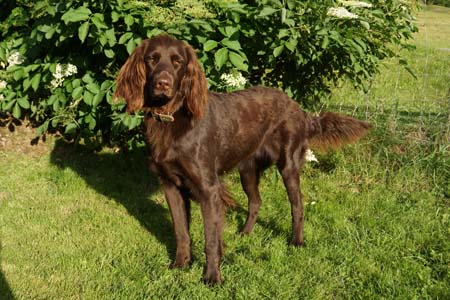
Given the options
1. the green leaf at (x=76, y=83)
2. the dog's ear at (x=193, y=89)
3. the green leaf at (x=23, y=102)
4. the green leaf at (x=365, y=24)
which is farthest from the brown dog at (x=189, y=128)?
the green leaf at (x=23, y=102)

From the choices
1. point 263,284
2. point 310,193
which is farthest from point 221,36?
point 263,284

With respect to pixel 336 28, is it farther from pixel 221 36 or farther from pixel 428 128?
pixel 428 128

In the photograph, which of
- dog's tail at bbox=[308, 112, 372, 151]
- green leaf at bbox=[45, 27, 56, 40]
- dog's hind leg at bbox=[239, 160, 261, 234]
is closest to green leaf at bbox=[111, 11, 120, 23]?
green leaf at bbox=[45, 27, 56, 40]

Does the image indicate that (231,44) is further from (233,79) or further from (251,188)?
(251,188)

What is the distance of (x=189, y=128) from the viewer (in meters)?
2.85

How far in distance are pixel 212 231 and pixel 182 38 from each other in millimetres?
1509

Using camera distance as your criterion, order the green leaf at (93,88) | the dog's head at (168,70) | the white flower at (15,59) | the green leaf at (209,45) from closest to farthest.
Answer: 1. the dog's head at (168,70)
2. the green leaf at (209,45)
3. the green leaf at (93,88)
4. the white flower at (15,59)

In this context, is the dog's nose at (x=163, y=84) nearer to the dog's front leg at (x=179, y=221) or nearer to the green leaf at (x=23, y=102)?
the dog's front leg at (x=179, y=221)

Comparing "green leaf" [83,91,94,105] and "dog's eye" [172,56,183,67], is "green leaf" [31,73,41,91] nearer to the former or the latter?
"green leaf" [83,91,94,105]

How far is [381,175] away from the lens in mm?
4379

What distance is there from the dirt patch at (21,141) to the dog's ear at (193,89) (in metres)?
2.59

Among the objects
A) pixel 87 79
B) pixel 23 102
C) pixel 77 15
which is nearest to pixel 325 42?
pixel 77 15

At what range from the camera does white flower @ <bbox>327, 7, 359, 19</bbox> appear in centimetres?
343

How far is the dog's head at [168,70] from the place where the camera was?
9.15 feet
